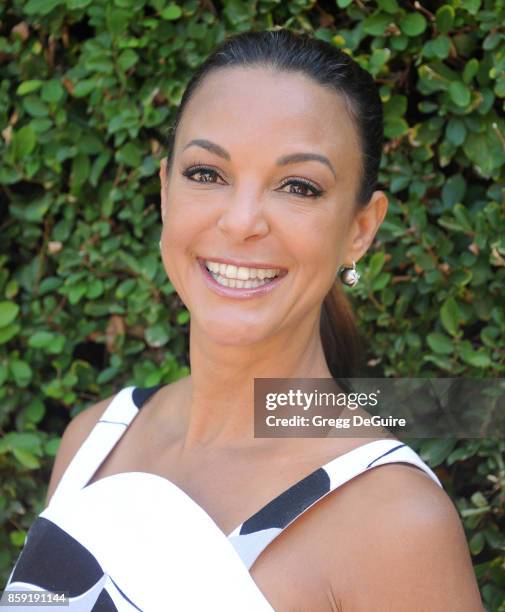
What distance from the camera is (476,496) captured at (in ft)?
6.77

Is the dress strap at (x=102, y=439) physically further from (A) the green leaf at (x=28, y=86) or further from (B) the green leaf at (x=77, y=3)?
(B) the green leaf at (x=77, y=3)

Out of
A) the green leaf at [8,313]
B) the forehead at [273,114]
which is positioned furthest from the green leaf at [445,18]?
the green leaf at [8,313]

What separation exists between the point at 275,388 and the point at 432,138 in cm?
78

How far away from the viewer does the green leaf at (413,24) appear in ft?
6.88

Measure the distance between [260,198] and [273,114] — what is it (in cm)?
16

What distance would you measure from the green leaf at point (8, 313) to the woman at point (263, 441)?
61 cm

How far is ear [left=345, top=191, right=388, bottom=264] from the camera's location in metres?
1.84

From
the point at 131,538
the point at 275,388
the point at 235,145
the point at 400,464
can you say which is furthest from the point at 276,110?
the point at 131,538

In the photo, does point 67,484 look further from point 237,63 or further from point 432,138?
point 432,138

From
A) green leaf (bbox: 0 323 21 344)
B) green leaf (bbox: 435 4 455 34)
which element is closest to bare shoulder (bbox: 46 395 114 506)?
green leaf (bbox: 0 323 21 344)

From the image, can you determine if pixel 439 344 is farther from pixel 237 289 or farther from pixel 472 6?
pixel 472 6

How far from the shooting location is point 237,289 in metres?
1.75

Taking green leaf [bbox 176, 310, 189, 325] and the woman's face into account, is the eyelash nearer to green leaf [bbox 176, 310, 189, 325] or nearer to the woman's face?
the woman's face

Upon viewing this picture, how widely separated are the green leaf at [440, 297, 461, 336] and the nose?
2.08ft
